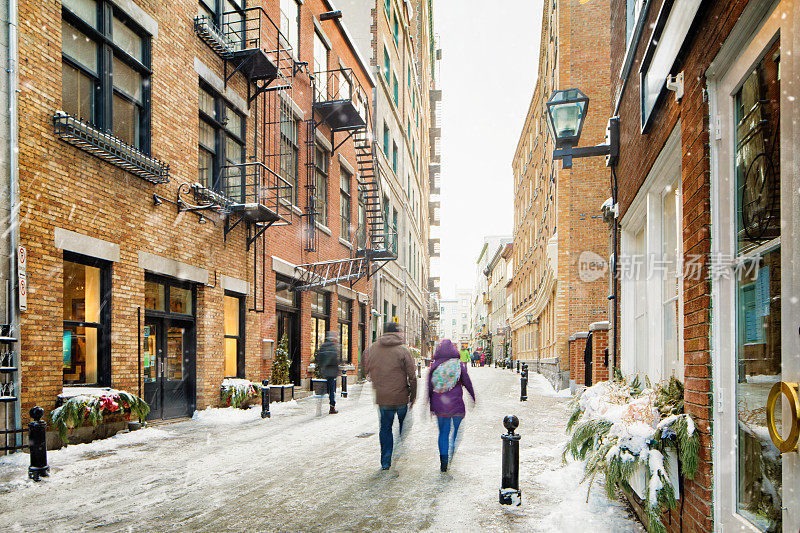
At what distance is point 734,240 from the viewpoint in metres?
3.46

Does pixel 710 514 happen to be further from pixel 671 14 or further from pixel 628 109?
pixel 628 109

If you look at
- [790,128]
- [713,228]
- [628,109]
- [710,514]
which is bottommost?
[710,514]

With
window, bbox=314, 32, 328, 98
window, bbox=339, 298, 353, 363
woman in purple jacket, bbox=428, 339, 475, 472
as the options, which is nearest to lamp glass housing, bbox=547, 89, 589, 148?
woman in purple jacket, bbox=428, 339, 475, 472

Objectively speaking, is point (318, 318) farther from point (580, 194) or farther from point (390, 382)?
point (390, 382)

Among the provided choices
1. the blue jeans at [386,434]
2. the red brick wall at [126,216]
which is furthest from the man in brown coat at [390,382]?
the red brick wall at [126,216]

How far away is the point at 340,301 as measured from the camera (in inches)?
902

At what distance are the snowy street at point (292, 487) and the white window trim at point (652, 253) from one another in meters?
1.34

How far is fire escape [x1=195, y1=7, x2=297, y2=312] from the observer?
1314 cm

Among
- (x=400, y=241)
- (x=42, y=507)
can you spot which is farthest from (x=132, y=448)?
(x=400, y=241)

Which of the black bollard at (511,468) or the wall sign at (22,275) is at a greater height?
the wall sign at (22,275)

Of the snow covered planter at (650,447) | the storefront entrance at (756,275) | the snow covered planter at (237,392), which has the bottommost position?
the snow covered planter at (237,392)

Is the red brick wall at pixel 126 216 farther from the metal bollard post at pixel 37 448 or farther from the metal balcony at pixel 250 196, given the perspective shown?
the metal bollard post at pixel 37 448

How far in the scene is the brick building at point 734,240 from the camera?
2.71 metres

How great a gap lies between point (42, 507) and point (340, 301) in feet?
56.5
